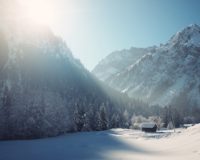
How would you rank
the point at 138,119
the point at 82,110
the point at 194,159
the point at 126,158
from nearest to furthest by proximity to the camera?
1. the point at 194,159
2. the point at 126,158
3. the point at 82,110
4. the point at 138,119

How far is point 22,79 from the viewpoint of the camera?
198125 millimetres

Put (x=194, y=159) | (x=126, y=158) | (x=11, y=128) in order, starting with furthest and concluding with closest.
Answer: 1. (x=11, y=128)
2. (x=126, y=158)
3. (x=194, y=159)

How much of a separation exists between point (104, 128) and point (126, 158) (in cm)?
7588

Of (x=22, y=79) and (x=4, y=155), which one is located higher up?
(x=22, y=79)

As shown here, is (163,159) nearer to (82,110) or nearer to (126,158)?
(126,158)

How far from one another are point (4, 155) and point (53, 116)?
41.8m

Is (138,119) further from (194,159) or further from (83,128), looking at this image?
(194,159)

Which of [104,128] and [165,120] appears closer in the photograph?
[104,128]

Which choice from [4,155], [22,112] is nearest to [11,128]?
[22,112]

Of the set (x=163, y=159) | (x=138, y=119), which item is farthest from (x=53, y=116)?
(x=138, y=119)

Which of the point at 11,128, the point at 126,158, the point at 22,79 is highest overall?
the point at 22,79

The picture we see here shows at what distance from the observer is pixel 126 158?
4397cm

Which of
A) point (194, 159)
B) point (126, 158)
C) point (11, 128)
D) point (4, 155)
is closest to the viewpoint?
point (194, 159)

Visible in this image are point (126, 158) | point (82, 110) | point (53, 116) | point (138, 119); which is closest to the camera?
point (126, 158)
